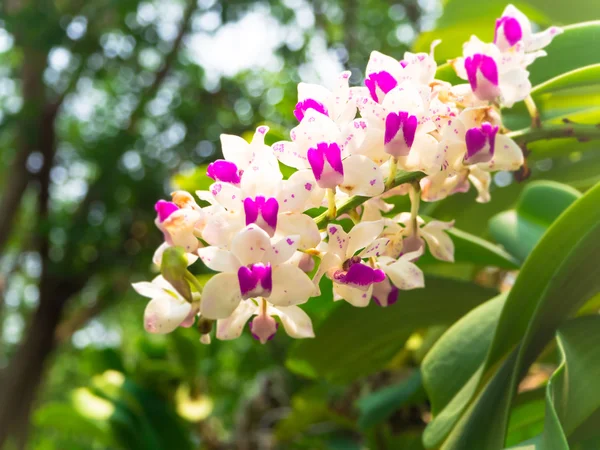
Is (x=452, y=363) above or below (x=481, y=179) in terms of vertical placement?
below

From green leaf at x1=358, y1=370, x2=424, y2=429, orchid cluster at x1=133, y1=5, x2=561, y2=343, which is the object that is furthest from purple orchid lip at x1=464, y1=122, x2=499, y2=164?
green leaf at x1=358, y1=370, x2=424, y2=429

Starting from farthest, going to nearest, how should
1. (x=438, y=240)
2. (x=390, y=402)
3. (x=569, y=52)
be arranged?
1. (x=390, y=402)
2. (x=569, y=52)
3. (x=438, y=240)

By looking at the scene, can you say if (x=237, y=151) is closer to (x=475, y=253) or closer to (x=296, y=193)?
(x=296, y=193)

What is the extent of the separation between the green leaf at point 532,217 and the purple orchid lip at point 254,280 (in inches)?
15.2

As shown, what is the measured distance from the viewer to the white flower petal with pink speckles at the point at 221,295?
0.30 meters

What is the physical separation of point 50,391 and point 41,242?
13.3ft

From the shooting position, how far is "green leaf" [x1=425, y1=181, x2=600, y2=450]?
39 centimetres

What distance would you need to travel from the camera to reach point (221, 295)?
0.30m

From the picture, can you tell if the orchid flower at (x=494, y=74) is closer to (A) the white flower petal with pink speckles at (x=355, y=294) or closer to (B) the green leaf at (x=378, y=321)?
(A) the white flower petal with pink speckles at (x=355, y=294)

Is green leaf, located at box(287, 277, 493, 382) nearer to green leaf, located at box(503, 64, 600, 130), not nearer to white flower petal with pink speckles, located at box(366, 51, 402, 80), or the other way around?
green leaf, located at box(503, 64, 600, 130)

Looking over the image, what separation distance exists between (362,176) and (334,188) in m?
0.02

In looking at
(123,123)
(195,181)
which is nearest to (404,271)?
(195,181)

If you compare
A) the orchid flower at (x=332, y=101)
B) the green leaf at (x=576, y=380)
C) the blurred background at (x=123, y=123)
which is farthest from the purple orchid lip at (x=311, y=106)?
the blurred background at (x=123, y=123)

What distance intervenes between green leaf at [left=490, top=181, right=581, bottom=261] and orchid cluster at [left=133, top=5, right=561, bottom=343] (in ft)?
0.82
